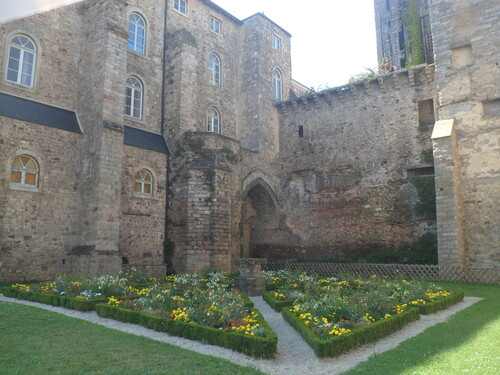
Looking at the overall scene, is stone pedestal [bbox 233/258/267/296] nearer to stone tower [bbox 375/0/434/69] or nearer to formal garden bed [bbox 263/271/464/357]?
formal garden bed [bbox 263/271/464/357]

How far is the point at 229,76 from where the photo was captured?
2348cm

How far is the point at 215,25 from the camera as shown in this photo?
23047 millimetres

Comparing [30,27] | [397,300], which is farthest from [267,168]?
[397,300]

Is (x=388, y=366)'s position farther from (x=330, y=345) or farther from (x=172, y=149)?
(x=172, y=149)

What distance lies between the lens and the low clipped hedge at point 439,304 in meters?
8.88

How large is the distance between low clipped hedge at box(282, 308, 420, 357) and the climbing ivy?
24.7 meters

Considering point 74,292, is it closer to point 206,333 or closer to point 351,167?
point 206,333

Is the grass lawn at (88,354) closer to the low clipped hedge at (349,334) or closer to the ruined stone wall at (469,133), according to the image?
the low clipped hedge at (349,334)

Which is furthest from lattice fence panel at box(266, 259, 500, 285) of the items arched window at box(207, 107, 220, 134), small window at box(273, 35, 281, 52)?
small window at box(273, 35, 281, 52)

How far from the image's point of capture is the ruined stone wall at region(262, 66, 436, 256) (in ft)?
64.6

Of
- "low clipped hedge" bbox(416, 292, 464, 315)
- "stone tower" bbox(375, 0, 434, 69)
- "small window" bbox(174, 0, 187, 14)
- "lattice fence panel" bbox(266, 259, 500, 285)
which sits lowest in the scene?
"low clipped hedge" bbox(416, 292, 464, 315)

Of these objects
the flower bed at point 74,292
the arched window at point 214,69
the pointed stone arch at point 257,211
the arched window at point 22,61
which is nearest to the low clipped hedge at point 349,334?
the flower bed at point 74,292

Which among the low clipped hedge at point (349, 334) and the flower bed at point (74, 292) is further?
the flower bed at point (74, 292)

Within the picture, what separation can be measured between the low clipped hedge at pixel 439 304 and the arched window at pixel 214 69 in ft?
53.3
